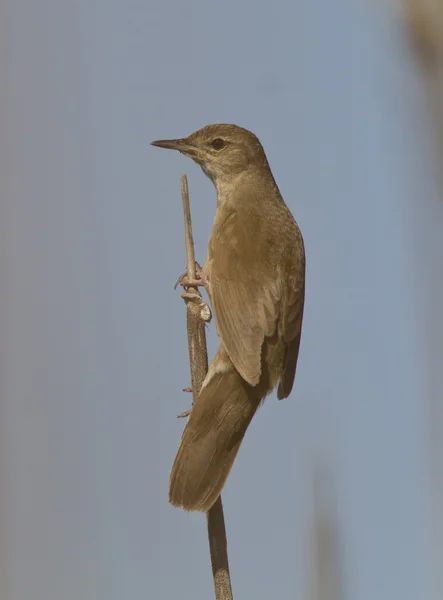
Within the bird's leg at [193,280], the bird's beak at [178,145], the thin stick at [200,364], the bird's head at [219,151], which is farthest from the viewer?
the bird's head at [219,151]

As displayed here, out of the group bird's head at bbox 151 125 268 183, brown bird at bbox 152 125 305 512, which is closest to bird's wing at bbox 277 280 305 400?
brown bird at bbox 152 125 305 512

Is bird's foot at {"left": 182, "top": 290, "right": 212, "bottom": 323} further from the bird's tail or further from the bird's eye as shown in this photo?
the bird's eye

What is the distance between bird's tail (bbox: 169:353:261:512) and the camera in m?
2.18

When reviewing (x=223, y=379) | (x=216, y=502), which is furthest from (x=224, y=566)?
(x=223, y=379)

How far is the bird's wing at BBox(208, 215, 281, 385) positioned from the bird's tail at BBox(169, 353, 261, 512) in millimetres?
104

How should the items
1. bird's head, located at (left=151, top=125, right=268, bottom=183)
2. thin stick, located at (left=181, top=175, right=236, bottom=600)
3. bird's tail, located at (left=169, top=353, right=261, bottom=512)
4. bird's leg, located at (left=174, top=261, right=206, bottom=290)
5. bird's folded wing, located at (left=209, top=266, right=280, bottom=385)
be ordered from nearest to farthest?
thin stick, located at (left=181, top=175, right=236, bottom=600)
bird's tail, located at (left=169, top=353, right=261, bottom=512)
bird's folded wing, located at (left=209, top=266, right=280, bottom=385)
bird's leg, located at (left=174, top=261, right=206, bottom=290)
bird's head, located at (left=151, top=125, right=268, bottom=183)

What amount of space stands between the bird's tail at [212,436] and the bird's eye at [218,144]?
1.00 metres

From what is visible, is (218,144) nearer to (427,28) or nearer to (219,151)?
(219,151)

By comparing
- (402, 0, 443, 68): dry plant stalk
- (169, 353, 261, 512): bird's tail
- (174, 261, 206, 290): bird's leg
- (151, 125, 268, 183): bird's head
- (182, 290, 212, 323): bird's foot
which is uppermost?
(151, 125, 268, 183): bird's head

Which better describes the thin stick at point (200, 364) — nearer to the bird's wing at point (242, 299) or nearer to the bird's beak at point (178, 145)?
the bird's wing at point (242, 299)

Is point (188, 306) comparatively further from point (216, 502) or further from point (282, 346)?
point (216, 502)

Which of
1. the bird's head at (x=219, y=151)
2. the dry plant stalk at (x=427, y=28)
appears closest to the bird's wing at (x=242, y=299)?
the bird's head at (x=219, y=151)

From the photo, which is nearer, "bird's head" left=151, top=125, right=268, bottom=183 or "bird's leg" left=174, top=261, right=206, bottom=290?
"bird's leg" left=174, top=261, right=206, bottom=290

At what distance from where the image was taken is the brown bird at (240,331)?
88.3 inches
